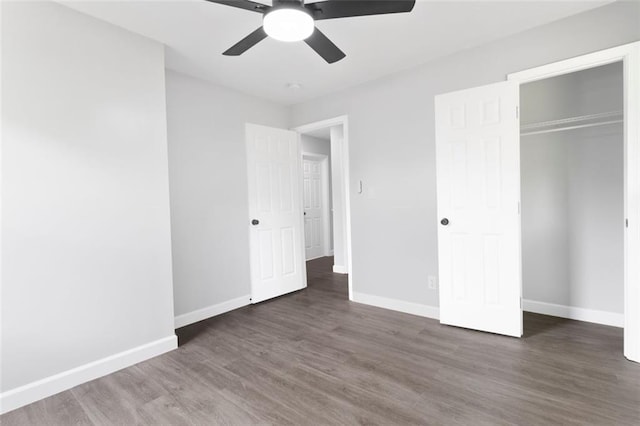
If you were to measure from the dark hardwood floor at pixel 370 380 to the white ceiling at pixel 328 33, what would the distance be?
8.25 feet

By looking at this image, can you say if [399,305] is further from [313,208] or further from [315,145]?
[315,145]

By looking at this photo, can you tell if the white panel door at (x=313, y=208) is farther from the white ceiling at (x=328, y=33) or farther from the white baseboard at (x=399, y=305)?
the white ceiling at (x=328, y=33)

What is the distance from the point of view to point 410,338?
269cm

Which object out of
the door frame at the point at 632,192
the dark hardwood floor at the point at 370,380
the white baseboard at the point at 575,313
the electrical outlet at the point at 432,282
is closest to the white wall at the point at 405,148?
the electrical outlet at the point at 432,282

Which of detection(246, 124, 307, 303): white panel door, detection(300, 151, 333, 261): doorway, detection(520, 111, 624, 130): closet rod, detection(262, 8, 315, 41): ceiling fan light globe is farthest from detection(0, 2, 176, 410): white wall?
detection(300, 151, 333, 261): doorway

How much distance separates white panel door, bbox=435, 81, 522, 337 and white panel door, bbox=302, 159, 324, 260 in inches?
150

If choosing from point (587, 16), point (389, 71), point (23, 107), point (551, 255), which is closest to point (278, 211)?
point (389, 71)

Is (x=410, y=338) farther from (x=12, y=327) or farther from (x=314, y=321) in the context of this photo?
(x=12, y=327)

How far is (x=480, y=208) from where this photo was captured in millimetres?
2717

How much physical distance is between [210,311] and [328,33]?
9.51 ft

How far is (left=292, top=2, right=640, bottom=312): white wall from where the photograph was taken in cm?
260

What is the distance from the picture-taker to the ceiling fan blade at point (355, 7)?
152 centimetres

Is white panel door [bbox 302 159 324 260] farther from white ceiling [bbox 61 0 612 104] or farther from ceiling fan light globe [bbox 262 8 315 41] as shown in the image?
ceiling fan light globe [bbox 262 8 315 41]

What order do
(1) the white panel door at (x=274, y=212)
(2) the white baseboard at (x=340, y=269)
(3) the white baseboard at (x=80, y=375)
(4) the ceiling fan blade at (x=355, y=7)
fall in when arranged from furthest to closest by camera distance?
(2) the white baseboard at (x=340, y=269), (1) the white panel door at (x=274, y=212), (3) the white baseboard at (x=80, y=375), (4) the ceiling fan blade at (x=355, y=7)
